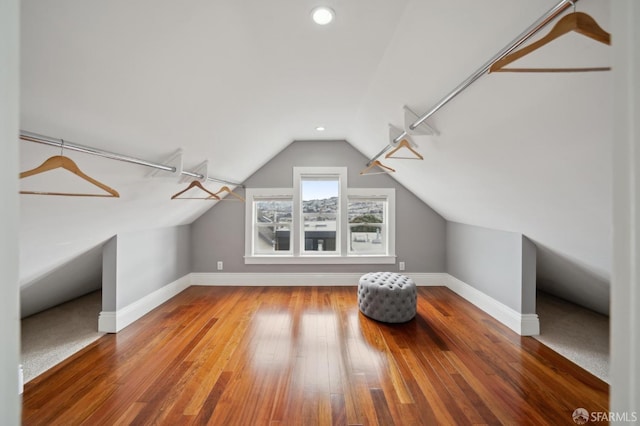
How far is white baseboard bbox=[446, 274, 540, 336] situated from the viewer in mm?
2963

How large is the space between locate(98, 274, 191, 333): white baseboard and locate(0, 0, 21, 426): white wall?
3.26m

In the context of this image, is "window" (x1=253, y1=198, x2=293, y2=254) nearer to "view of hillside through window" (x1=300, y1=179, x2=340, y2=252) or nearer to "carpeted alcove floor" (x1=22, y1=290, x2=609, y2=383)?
"view of hillside through window" (x1=300, y1=179, x2=340, y2=252)

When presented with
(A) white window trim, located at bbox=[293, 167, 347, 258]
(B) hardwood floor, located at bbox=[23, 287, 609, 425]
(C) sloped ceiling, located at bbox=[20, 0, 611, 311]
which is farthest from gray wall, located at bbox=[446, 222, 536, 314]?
(A) white window trim, located at bbox=[293, 167, 347, 258]

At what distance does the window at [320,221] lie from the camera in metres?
4.79

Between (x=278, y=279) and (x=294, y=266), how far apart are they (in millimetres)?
343

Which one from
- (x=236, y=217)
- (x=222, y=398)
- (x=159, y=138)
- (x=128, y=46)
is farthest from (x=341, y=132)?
(x=222, y=398)

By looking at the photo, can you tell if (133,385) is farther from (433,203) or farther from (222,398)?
(433,203)

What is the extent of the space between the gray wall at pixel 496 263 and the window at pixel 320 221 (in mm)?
1027

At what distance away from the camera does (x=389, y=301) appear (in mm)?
3268

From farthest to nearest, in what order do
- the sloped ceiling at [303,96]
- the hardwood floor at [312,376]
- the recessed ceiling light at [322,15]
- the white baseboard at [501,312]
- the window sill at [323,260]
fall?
the window sill at [323,260], the white baseboard at [501,312], the hardwood floor at [312,376], the recessed ceiling light at [322,15], the sloped ceiling at [303,96]

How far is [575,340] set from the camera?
111 inches

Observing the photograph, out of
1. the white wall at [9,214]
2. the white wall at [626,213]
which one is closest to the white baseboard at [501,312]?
the white wall at [626,213]

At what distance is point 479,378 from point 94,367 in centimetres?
316

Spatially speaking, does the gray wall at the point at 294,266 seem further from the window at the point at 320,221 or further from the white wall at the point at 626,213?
the white wall at the point at 626,213
